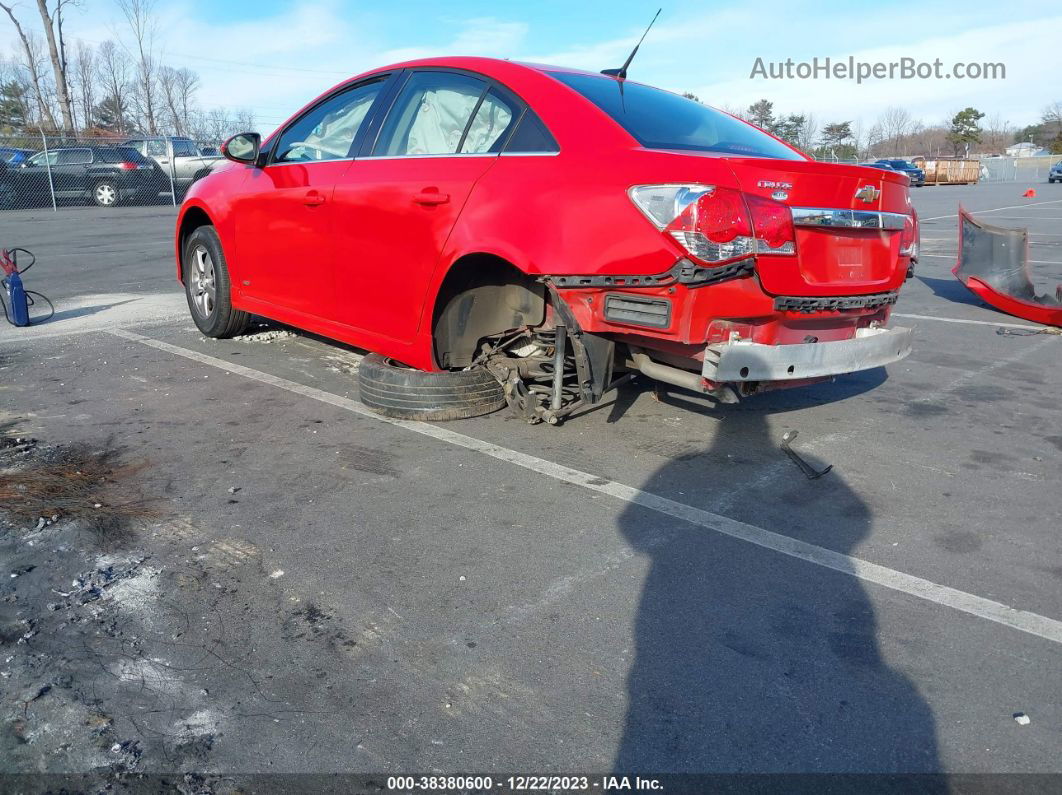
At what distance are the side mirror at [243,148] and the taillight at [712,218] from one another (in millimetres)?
3292

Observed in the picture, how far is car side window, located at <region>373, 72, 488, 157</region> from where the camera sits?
4.50 meters

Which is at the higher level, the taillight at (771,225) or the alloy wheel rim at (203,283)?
the taillight at (771,225)

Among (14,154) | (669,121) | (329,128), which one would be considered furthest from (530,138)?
(14,154)

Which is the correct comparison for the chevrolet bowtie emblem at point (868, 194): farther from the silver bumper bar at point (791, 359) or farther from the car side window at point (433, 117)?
the car side window at point (433, 117)

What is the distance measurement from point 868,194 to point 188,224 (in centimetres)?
518

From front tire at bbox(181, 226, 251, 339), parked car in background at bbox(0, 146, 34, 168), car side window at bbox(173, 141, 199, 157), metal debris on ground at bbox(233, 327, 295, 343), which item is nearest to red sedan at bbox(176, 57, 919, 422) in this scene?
front tire at bbox(181, 226, 251, 339)

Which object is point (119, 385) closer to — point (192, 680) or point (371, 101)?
point (371, 101)

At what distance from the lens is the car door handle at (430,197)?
434 centimetres

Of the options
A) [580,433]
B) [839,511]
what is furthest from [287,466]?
[839,511]

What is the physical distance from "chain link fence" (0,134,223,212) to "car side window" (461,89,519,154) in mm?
21317

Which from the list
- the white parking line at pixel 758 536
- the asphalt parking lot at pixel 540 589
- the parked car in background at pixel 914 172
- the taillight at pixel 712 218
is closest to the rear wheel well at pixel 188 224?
the asphalt parking lot at pixel 540 589

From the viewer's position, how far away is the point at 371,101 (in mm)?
5109

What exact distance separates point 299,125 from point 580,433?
2.88m

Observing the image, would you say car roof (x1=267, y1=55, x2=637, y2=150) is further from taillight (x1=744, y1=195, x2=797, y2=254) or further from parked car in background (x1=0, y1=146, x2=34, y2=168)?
parked car in background (x1=0, y1=146, x2=34, y2=168)
